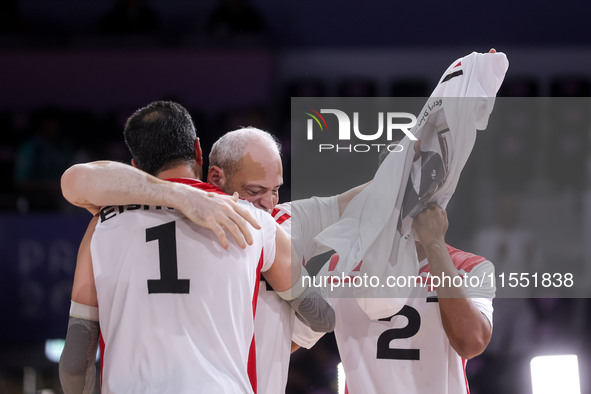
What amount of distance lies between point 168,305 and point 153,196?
0.31m

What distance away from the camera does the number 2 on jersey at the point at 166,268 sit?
203 cm

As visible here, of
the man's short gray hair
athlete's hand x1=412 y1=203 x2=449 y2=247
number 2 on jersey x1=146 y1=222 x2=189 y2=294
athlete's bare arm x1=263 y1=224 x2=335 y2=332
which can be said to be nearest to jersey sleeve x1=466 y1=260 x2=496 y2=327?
athlete's hand x1=412 y1=203 x2=449 y2=247

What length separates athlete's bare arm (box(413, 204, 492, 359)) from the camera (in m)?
2.32

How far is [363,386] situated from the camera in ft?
8.19

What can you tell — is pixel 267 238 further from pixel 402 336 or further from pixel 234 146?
pixel 402 336

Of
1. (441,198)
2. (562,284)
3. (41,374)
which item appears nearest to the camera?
(441,198)

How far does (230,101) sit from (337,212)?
4.86 meters

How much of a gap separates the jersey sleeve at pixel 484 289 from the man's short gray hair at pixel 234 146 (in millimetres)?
808

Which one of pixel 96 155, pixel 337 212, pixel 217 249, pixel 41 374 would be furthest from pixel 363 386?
pixel 96 155

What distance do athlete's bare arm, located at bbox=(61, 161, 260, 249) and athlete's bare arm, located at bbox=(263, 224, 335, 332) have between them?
0.19m

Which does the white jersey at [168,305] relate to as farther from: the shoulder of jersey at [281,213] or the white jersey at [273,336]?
the shoulder of jersey at [281,213]

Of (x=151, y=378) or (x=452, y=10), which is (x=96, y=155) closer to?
(x=452, y=10)

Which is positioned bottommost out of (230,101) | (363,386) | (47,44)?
(363,386)

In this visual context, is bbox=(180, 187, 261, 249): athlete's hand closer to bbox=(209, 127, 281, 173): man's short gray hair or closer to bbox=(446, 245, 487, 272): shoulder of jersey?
bbox=(209, 127, 281, 173): man's short gray hair
